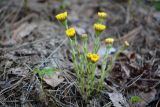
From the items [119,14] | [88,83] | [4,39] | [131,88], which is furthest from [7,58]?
[119,14]

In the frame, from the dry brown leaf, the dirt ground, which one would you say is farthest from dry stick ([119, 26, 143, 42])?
the dry brown leaf

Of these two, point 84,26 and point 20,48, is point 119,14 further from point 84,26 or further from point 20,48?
point 20,48

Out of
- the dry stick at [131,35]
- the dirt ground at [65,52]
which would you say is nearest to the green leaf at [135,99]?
the dirt ground at [65,52]

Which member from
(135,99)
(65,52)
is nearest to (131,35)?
(65,52)

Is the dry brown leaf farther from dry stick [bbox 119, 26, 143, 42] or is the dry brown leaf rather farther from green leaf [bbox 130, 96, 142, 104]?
dry stick [bbox 119, 26, 143, 42]

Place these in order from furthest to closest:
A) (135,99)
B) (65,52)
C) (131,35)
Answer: (131,35) < (65,52) < (135,99)

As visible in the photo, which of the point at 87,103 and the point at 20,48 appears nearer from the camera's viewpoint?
the point at 87,103

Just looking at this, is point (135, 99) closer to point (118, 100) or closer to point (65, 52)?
point (118, 100)

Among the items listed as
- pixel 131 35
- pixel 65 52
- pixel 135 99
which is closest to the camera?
pixel 135 99
